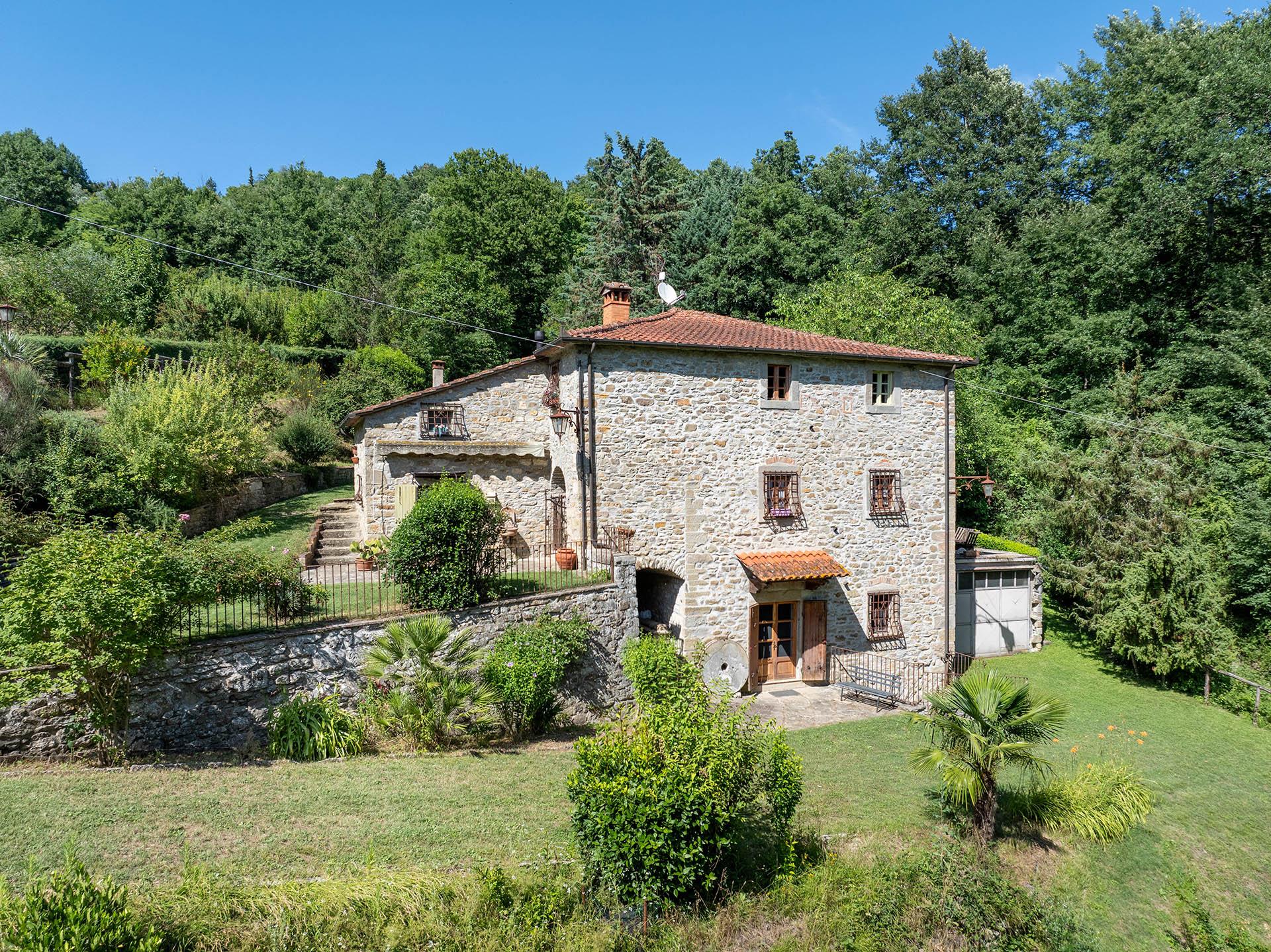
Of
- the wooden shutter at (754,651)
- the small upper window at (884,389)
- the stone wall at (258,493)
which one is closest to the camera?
the wooden shutter at (754,651)

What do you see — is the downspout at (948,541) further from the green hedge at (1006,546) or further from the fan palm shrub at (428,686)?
the fan palm shrub at (428,686)

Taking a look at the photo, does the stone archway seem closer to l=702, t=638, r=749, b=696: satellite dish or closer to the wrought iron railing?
l=702, t=638, r=749, b=696: satellite dish

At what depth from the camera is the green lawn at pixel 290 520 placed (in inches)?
680

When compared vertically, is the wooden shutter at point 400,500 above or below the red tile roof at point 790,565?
above

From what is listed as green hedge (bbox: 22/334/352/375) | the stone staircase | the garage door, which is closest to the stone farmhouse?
the stone staircase

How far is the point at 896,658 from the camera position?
16047 mm

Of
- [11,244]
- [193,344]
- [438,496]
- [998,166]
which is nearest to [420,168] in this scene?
[11,244]

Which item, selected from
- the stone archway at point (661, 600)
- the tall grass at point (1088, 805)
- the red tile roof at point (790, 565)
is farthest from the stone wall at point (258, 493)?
the tall grass at point (1088, 805)

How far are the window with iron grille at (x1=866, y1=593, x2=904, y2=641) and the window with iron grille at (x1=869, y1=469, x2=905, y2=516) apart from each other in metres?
1.94

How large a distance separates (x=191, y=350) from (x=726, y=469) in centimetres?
2458

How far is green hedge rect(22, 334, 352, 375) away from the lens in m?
23.6

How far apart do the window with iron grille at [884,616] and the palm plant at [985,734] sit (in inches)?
283

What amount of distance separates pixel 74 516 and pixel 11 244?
112 feet

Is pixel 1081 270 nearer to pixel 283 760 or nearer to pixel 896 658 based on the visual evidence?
pixel 896 658
